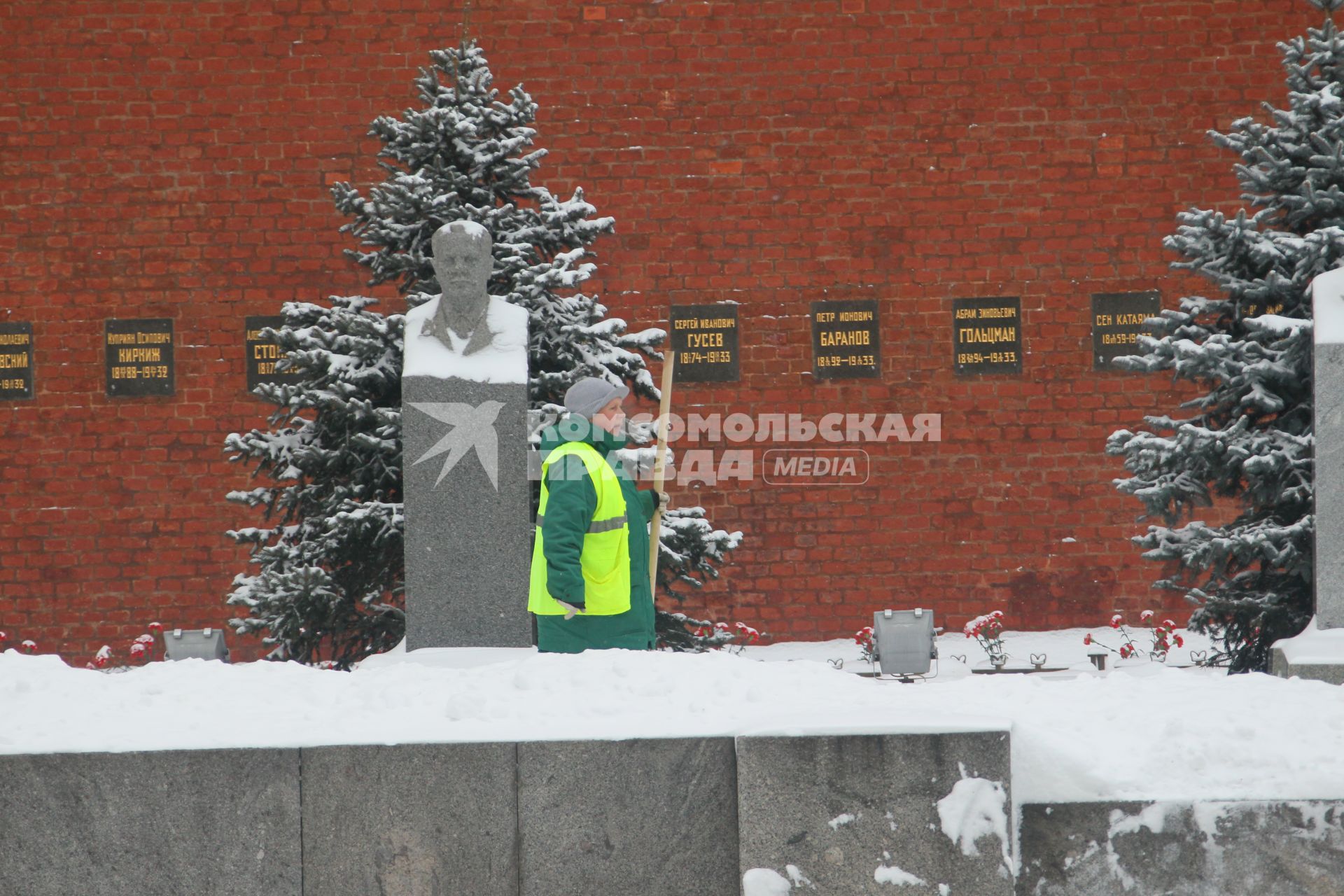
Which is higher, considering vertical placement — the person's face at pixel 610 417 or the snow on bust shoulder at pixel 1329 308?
the snow on bust shoulder at pixel 1329 308

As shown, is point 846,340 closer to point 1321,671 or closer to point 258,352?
point 258,352

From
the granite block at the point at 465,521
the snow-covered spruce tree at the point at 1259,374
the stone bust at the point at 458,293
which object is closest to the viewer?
the granite block at the point at 465,521

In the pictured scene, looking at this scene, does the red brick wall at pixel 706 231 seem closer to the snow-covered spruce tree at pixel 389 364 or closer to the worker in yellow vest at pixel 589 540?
the snow-covered spruce tree at pixel 389 364

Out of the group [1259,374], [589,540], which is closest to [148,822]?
[589,540]

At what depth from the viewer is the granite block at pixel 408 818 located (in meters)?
2.92

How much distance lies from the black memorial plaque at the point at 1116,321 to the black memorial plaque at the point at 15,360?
26.4 ft

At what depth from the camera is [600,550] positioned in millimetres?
4504

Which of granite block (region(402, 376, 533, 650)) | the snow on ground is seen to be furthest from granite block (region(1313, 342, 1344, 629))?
granite block (region(402, 376, 533, 650))

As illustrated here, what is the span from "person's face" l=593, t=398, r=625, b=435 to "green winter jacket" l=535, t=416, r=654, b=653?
0.07 ft

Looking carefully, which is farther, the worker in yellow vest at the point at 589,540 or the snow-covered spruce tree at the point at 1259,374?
the snow-covered spruce tree at the point at 1259,374

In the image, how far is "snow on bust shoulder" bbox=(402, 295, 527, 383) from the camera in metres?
5.58

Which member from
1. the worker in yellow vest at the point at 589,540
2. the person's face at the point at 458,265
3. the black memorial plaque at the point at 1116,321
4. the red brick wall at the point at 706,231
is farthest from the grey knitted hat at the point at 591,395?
the black memorial plaque at the point at 1116,321

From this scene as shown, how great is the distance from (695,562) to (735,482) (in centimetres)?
286

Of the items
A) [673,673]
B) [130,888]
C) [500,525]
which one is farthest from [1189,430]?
[130,888]
